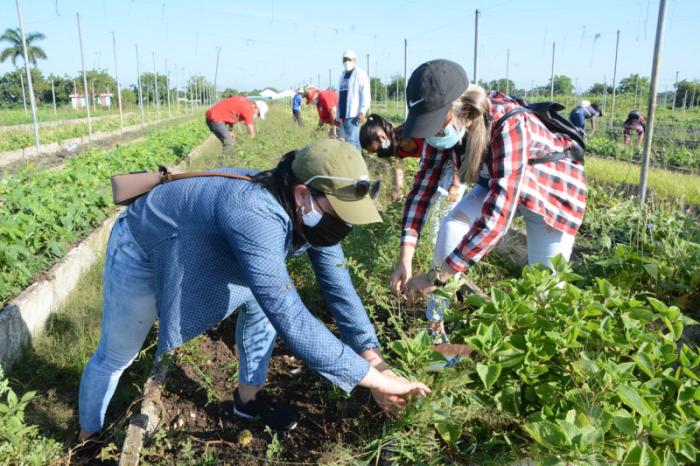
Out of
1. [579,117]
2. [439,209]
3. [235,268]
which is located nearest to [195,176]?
[235,268]

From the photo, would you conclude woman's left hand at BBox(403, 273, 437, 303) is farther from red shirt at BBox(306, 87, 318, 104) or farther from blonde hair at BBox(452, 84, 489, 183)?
red shirt at BBox(306, 87, 318, 104)

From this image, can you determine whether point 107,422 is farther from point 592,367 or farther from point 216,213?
point 592,367

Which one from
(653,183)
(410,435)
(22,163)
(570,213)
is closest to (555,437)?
(410,435)

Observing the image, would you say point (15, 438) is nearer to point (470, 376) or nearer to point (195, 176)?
point (195, 176)

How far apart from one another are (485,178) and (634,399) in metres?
1.50

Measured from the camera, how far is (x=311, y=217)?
6.49 feet

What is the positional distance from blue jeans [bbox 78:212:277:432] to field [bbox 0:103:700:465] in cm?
16

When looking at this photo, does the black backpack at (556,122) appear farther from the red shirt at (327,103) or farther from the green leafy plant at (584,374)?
the red shirt at (327,103)

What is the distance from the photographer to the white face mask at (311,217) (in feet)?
6.43

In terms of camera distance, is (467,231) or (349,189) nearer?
(349,189)

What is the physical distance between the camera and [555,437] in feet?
4.49

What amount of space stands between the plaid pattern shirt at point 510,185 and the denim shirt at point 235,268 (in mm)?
527

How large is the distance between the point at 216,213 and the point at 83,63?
19.0m

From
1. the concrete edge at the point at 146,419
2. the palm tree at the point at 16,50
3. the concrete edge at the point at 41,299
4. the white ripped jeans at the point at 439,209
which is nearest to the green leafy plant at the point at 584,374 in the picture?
the concrete edge at the point at 146,419
